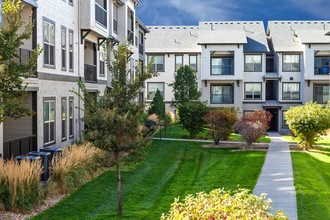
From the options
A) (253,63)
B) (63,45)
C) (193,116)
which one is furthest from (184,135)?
(253,63)

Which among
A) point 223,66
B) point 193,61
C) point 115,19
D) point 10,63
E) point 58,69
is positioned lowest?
point 10,63

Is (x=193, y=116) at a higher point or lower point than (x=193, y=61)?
lower

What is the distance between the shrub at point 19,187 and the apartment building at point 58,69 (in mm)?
2669

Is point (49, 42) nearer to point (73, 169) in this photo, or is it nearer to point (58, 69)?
point (58, 69)

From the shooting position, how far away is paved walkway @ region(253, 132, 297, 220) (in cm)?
1536

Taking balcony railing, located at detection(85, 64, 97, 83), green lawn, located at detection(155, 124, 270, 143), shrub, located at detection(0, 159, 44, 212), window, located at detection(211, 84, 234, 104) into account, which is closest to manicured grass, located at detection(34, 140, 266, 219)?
shrub, located at detection(0, 159, 44, 212)

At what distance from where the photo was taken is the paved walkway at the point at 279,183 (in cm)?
1536

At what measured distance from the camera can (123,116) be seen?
1386cm

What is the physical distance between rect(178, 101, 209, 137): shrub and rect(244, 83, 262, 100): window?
22.8 metres

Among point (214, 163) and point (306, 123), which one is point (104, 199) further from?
point (306, 123)

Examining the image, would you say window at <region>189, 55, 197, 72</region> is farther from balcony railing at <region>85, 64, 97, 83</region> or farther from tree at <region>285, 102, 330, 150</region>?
balcony railing at <region>85, 64, 97, 83</region>

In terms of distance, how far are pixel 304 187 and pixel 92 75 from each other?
1611 centimetres

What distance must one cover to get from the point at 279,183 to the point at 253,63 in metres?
40.7

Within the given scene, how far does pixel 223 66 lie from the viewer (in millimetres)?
58219
